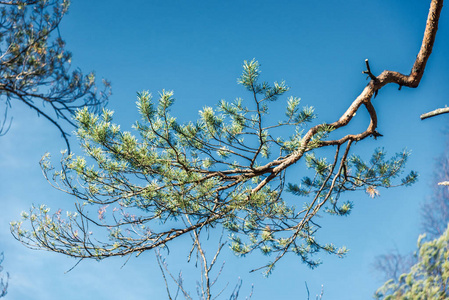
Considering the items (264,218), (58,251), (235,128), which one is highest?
(235,128)

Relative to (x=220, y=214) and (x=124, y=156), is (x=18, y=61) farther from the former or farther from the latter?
(x=220, y=214)

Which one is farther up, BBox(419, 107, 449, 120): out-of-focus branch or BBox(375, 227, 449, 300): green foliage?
BBox(419, 107, 449, 120): out-of-focus branch

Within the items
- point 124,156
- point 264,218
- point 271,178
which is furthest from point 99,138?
point 264,218

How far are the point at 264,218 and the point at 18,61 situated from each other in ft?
9.32

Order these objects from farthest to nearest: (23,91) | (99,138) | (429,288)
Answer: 1. (23,91)
2. (99,138)
3. (429,288)

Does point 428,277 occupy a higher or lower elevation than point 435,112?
lower

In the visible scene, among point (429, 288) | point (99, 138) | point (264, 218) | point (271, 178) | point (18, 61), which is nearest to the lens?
point (429, 288)

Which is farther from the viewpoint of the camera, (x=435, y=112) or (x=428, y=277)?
(x=435, y=112)

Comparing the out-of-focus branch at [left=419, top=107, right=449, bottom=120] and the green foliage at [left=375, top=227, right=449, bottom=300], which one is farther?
the out-of-focus branch at [left=419, top=107, right=449, bottom=120]

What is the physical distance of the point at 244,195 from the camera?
9.21 ft

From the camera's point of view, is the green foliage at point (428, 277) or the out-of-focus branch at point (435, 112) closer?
the green foliage at point (428, 277)

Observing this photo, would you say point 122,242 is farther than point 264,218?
No

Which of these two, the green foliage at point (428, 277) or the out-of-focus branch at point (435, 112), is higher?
the out-of-focus branch at point (435, 112)

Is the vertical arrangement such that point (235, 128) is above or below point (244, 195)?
above
